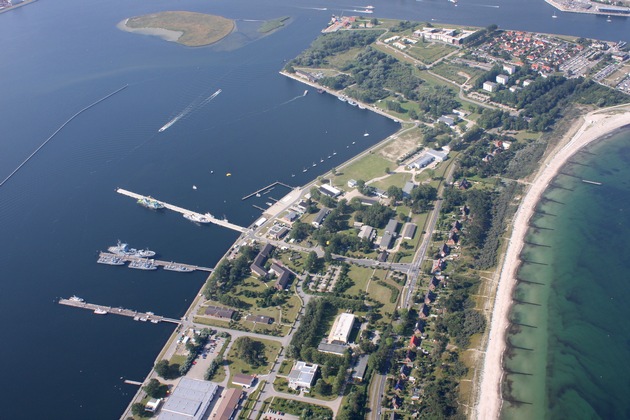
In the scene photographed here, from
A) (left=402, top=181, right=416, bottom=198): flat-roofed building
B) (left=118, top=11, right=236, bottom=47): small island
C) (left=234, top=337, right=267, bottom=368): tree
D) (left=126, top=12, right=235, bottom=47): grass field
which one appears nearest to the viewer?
(left=234, top=337, right=267, bottom=368): tree

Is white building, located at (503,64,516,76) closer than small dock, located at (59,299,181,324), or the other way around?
small dock, located at (59,299,181,324)

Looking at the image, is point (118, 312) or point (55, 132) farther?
point (55, 132)

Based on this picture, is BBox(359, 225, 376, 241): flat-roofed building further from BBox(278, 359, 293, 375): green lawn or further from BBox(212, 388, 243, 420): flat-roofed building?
BBox(212, 388, 243, 420): flat-roofed building

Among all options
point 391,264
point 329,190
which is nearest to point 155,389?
point 391,264

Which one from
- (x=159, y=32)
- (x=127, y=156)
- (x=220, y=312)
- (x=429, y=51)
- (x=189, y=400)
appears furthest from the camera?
(x=159, y=32)

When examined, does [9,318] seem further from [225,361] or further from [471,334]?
[471,334]

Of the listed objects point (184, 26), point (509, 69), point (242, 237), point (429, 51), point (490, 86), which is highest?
point (184, 26)

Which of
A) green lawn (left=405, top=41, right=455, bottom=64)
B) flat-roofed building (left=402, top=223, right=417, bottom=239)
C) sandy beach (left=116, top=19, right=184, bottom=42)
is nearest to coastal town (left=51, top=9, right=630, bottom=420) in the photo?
flat-roofed building (left=402, top=223, right=417, bottom=239)

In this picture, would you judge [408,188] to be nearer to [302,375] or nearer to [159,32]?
[302,375]
